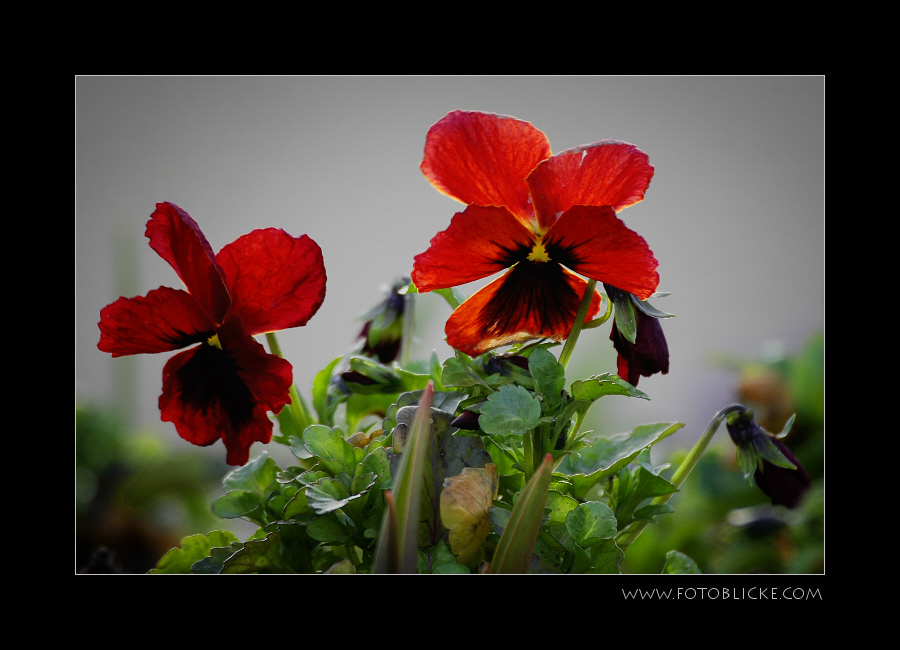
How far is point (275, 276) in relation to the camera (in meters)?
0.34

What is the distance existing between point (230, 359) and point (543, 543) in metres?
0.18

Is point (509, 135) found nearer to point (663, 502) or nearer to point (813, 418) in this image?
point (663, 502)

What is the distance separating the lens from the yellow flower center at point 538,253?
33cm

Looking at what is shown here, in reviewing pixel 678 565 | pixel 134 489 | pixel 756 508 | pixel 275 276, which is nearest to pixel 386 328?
pixel 275 276

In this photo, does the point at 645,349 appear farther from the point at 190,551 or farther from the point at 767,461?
the point at 190,551

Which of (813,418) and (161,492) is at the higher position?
(813,418)

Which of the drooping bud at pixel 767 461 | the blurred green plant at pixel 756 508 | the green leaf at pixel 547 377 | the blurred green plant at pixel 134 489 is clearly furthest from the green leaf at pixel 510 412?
the blurred green plant at pixel 134 489

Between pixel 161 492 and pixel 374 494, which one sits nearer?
pixel 374 494

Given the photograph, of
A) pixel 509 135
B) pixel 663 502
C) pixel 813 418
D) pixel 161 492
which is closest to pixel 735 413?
pixel 663 502

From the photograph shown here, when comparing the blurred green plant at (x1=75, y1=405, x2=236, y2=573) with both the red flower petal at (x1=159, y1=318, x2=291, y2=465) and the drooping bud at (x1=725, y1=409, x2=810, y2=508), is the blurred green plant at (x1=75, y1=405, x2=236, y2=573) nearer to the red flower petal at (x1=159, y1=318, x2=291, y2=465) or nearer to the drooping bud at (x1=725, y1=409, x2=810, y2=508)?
the red flower petal at (x1=159, y1=318, x2=291, y2=465)

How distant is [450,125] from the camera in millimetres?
319

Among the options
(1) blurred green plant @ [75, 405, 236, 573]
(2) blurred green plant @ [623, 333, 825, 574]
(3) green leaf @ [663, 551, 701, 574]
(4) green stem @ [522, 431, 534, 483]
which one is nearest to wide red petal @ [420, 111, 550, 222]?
(4) green stem @ [522, 431, 534, 483]

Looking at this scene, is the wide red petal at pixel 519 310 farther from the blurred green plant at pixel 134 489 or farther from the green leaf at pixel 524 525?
the blurred green plant at pixel 134 489
